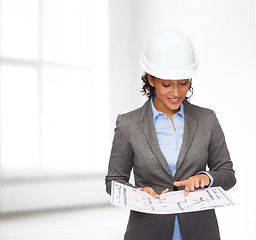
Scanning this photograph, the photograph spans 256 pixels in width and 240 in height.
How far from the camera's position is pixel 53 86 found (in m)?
4.34

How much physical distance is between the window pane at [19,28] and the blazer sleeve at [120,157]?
3.22m

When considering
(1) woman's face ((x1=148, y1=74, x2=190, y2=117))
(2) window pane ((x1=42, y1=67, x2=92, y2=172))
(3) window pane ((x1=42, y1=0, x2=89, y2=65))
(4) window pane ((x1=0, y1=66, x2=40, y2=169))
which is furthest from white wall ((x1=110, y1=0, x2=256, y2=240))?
(1) woman's face ((x1=148, y1=74, x2=190, y2=117))

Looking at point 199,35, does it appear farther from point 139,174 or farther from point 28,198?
point 139,174

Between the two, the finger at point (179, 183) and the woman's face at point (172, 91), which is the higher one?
the woman's face at point (172, 91)

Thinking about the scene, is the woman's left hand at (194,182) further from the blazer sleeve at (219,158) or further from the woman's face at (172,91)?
the woman's face at (172,91)

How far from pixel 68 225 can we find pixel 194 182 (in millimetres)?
2727

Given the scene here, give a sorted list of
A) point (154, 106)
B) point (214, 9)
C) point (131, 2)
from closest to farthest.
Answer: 1. point (154, 106)
2. point (214, 9)
3. point (131, 2)

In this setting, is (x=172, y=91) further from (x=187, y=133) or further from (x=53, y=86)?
(x=53, y=86)

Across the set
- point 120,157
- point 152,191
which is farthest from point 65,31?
point 152,191

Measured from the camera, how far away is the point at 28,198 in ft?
13.3

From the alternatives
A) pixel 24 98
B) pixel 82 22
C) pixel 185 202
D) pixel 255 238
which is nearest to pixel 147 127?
pixel 185 202

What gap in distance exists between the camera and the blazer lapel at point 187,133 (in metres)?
1.05

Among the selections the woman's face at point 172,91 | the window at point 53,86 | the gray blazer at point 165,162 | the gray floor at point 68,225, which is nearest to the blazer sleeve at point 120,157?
the gray blazer at point 165,162

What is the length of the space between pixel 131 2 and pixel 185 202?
164 inches
